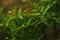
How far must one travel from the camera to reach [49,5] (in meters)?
1.59

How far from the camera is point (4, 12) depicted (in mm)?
2389

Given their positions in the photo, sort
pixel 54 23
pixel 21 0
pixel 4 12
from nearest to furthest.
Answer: pixel 54 23
pixel 4 12
pixel 21 0

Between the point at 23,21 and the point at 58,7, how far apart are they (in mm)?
322

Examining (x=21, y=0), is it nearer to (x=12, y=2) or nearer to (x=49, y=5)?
(x=12, y=2)

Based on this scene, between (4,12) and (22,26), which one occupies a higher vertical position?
(4,12)

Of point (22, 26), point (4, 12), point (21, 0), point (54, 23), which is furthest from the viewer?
point (21, 0)

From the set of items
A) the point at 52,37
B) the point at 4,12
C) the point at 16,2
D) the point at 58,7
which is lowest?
the point at 52,37

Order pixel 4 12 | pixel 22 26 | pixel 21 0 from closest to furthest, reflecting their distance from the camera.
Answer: pixel 22 26 → pixel 4 12 → pixel 21 0

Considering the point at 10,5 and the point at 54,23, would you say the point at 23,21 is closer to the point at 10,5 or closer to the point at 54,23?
the point at 54,23

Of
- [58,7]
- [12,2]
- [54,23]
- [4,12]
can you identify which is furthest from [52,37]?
[12,2]

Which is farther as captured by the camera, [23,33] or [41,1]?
[41,1]

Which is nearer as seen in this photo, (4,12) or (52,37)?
(52,37)

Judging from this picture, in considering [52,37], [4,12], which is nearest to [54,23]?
[52,37]

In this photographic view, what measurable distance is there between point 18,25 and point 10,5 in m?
1.02
